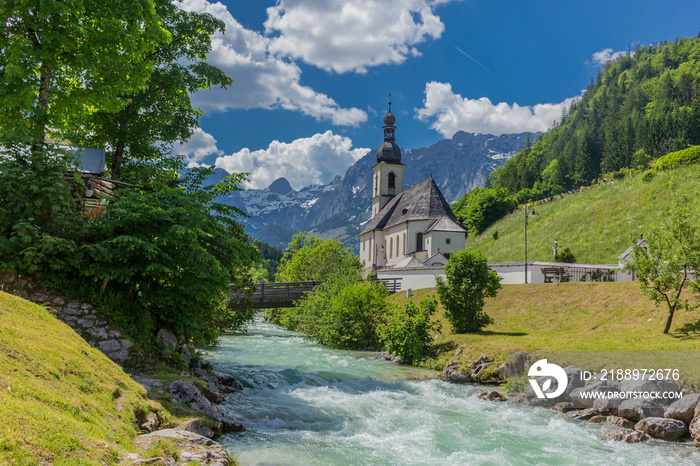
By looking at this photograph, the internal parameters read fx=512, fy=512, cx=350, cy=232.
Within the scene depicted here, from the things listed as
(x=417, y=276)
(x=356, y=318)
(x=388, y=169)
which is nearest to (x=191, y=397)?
(x=356, y=318)

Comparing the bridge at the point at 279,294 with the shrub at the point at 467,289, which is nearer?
the shrub at the point at 467,289

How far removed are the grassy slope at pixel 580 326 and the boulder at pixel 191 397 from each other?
972cm

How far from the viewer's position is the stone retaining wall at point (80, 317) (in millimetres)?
10625

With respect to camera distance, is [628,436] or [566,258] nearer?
[628,436]

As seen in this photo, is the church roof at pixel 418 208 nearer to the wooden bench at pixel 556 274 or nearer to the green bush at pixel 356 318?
the wooden bench at pixel 556 274

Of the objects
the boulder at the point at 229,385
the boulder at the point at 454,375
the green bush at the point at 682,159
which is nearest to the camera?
the boulder at the point at 229,385

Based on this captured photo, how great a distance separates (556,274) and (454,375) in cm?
1868

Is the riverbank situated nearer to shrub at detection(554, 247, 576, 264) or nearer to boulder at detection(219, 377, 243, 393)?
boulder at detection(219, 377, 243, 393)

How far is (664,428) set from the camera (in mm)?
9984

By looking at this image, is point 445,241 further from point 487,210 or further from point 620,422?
point 620,422

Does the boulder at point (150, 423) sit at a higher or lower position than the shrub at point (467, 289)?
lower

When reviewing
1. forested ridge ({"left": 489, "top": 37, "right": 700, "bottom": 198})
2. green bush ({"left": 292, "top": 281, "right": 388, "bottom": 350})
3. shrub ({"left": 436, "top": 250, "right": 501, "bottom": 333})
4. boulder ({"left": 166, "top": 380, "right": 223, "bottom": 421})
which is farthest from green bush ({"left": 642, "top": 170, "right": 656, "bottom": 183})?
boulder ({"left": 166, "top": 380, "right": 223, "bottom": 421})

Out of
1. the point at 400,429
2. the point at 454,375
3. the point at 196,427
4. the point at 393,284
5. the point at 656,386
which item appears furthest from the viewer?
the point at 393,284

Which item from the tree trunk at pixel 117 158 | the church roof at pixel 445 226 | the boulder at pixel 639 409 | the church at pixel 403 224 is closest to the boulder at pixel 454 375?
the boulder at pixel 639 409
